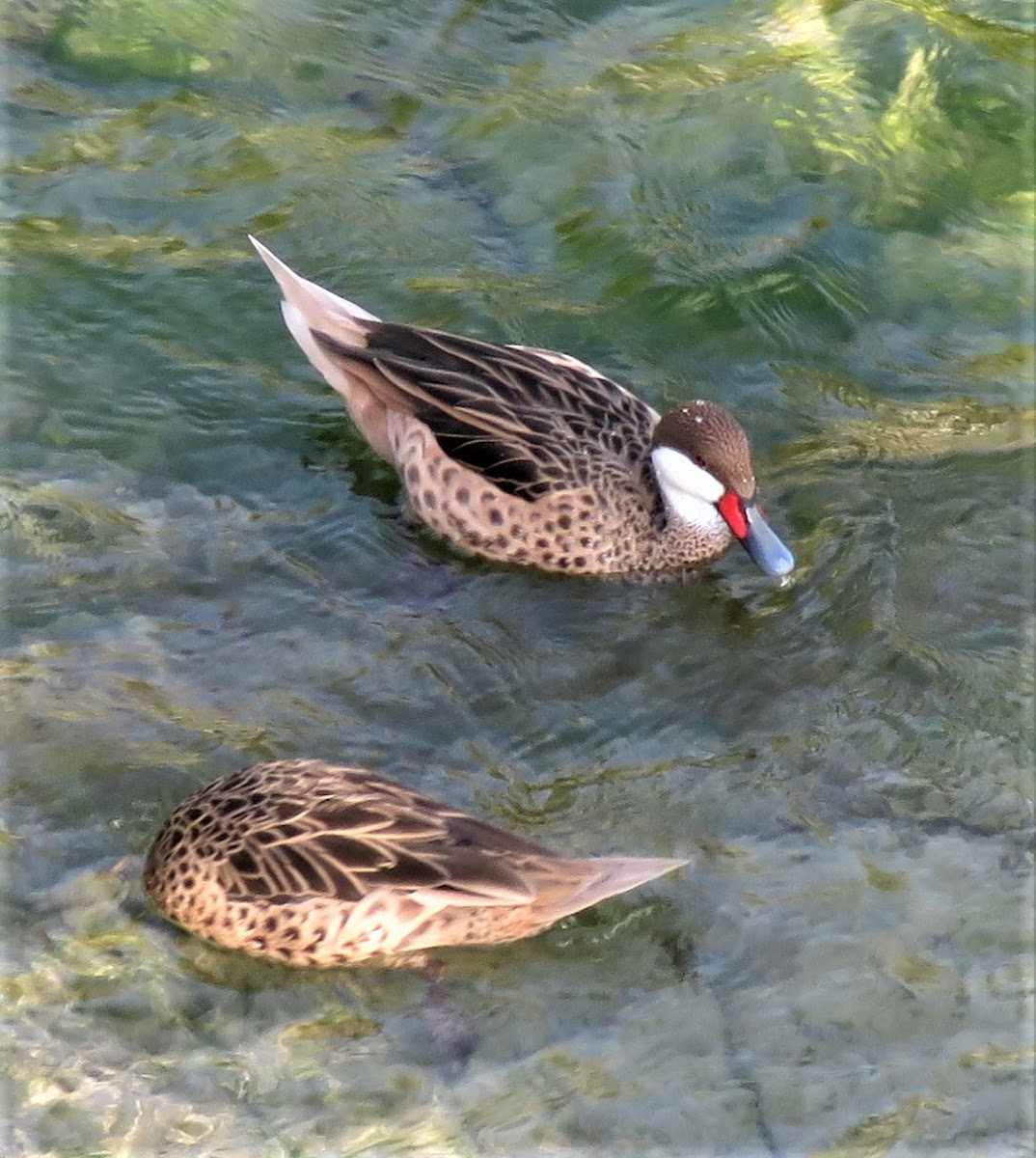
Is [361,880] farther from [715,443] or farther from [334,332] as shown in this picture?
[334,332]

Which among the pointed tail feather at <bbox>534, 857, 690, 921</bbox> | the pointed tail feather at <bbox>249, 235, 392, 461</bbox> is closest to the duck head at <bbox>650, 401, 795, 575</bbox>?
the pointed tail feather at <bbox>249, 235, 392, 461</bbox>

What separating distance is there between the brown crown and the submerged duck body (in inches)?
82.0

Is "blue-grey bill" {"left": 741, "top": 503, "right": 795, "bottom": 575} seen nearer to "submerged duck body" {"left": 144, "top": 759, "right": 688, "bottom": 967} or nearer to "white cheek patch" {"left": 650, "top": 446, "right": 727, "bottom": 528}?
"white cheek patch" {"left": 650, "top": 446, "right": 727, "bottom": 528}

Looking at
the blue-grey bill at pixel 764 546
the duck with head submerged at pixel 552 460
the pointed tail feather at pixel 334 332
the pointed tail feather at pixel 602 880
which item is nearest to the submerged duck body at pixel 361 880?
the pointed tail feather at pixel 602 880

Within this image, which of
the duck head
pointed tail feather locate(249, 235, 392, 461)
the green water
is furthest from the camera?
pointed tail feather locate(249, 235, 392, 461)

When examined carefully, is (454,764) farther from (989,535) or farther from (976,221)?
(976,221)

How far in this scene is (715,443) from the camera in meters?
6.88

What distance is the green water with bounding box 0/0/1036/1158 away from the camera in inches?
193

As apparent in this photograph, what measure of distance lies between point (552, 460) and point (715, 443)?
62 centimetres

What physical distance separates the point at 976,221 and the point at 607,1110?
17.6 feet

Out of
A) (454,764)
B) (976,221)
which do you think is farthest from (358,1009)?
(976,221)

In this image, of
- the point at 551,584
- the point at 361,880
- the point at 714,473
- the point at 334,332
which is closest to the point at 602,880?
the point at 361,880

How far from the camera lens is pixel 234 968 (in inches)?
203

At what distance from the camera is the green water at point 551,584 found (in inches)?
193
